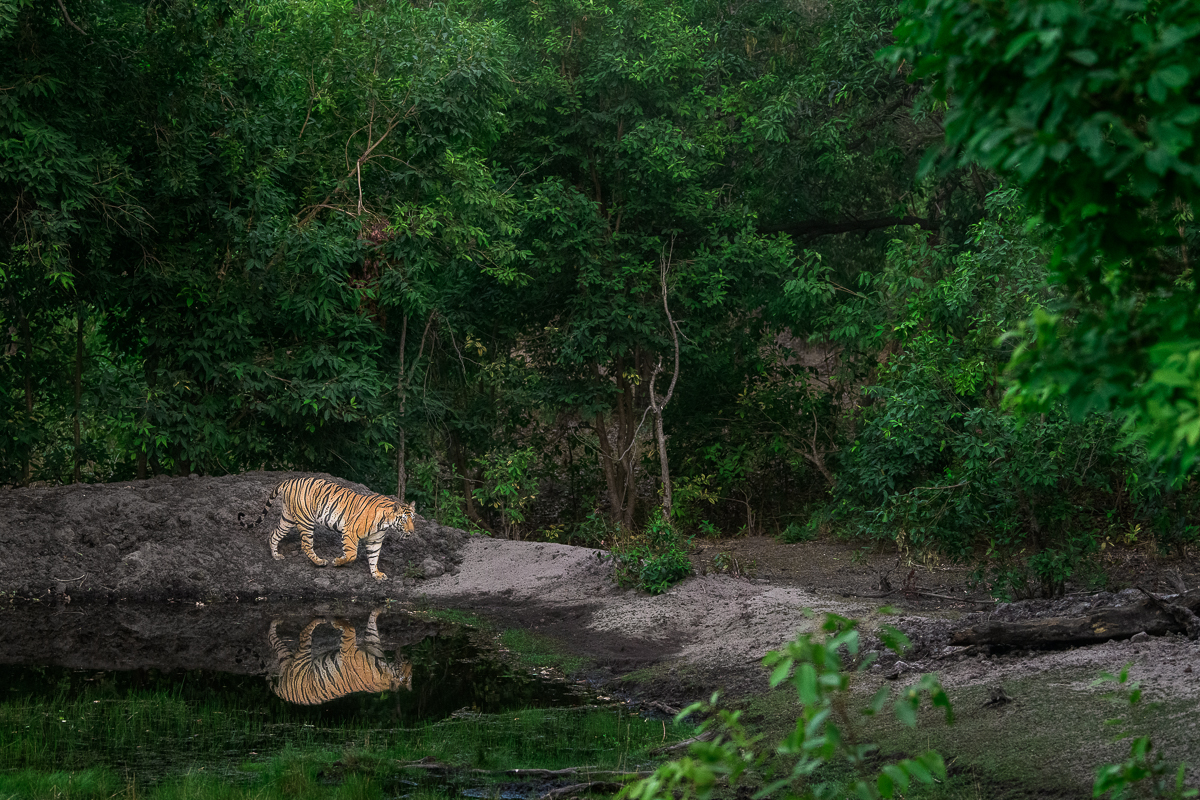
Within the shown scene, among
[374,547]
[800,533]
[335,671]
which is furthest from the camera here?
[800,533]

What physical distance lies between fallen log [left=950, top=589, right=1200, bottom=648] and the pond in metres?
2.42

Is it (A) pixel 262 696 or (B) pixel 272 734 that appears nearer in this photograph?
(B) pixel 272 734

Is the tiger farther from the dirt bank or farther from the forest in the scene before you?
the forest

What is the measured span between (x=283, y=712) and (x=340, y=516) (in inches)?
214

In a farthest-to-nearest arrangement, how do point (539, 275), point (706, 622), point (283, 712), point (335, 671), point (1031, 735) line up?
point (539, 275) → point (706, 622) → point (335, 671) → point (283, 712) → point (1031, 735)

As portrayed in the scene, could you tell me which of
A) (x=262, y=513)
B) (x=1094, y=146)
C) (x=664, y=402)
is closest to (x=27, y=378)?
(x=262, y=513)

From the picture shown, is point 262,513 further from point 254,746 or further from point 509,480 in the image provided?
point 254,746

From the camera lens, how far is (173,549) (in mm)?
12859

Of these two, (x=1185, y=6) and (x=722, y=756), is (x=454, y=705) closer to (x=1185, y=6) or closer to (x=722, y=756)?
(x=722, y=756)

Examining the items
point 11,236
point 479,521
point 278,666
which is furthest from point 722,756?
point 479,521

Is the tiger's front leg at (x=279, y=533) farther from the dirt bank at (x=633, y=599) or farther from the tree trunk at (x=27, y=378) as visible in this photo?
the tree trunk at (x=27, y=378)

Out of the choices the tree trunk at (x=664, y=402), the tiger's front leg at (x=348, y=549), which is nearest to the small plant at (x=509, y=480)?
the tree trunk at (x=664, y=402)

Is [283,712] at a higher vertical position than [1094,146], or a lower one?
lower

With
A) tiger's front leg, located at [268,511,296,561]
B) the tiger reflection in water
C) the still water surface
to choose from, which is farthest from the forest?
the tiger reflection in water
